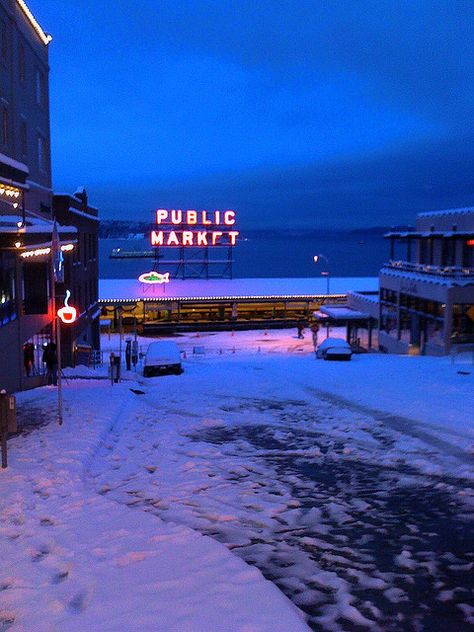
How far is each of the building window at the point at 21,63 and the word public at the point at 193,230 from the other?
1703 inches

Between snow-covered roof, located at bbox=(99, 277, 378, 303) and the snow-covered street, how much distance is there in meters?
42.4

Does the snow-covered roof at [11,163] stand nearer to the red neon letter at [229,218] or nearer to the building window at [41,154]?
the building window at [41,154]

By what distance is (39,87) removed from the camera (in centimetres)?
2959

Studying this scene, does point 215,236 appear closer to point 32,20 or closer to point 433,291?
point 433,291

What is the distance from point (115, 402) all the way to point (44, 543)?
9850mm

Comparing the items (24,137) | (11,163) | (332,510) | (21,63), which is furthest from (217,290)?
(332,510)

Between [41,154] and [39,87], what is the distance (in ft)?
10.8

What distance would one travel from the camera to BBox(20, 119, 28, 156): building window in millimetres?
25875

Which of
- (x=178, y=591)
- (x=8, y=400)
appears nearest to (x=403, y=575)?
(x=178, y=591)

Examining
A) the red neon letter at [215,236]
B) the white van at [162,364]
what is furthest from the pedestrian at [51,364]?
the red neon letter at [215,236]

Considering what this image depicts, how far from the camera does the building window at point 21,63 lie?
25.6m

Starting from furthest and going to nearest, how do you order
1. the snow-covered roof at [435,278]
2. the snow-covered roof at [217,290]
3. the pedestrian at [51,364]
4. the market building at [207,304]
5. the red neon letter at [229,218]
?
→ the red neon letter at [229,218] < the snow-covered roof at [217,290] < the market building at [207,304] < the snow-covered roof at [435,278] < the pedestrian at [51,364]

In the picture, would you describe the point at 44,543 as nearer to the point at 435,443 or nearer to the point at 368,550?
the point at 368,550

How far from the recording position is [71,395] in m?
18.6
